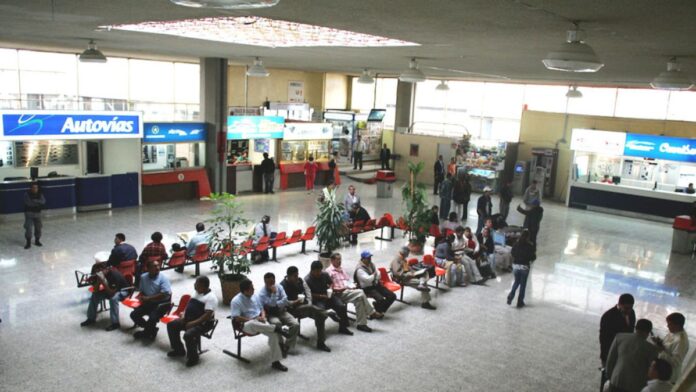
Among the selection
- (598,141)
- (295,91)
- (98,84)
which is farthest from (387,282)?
(295,91)

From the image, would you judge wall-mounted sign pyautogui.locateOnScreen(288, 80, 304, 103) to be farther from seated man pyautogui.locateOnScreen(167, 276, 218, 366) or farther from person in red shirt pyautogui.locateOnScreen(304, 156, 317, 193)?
seated man pyautogui.locateOnScreen(167, 276, 218, 366)

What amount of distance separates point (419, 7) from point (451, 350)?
482 centimetres

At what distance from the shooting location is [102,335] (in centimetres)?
804

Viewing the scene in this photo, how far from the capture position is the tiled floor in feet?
23.2

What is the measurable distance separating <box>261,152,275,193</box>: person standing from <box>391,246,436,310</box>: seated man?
10.9 metres

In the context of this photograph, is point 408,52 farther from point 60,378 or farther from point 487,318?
point 60,378

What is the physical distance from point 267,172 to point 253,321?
13165 millimetres

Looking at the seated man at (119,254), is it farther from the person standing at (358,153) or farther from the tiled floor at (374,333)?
the person standing at (358,153)

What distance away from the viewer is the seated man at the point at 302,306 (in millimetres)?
8039

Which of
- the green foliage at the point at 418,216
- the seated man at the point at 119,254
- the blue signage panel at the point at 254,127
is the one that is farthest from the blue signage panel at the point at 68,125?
the green foliage at the point at 418,216

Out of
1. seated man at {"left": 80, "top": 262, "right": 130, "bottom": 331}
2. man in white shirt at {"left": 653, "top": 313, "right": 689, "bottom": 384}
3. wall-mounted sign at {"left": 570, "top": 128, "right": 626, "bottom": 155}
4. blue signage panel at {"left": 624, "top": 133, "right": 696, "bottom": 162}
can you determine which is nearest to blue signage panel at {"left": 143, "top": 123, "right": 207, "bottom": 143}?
seated man at {"left": 80, "top": 262, "right": 130, "bottom": 331}

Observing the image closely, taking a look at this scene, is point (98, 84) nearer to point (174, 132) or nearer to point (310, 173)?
point (174, 132)

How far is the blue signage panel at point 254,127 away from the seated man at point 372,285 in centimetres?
1138

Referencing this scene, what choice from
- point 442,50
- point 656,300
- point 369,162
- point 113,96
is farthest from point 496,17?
point 369,162
